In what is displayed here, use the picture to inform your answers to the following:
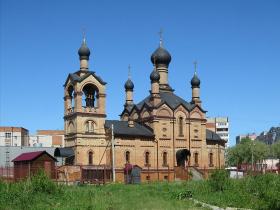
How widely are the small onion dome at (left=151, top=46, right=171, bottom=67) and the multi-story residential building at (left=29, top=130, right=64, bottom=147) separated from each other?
160 feet

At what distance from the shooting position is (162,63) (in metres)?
51.7

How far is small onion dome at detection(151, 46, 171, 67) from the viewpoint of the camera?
51487 mm

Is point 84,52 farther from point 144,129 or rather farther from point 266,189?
point 266,189

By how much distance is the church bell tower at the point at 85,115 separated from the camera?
143ft

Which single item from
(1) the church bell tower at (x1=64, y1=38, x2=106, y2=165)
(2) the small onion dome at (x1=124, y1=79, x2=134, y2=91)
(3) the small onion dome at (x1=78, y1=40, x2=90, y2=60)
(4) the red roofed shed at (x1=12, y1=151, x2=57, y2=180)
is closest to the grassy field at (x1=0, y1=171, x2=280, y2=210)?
(4) the red roofed shed at (x1=12, y1=151, x2=57, y2=180)

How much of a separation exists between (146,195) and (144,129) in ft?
71.2

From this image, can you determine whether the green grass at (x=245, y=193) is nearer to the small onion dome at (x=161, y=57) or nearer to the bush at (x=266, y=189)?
the bush at (x=266, y=189)

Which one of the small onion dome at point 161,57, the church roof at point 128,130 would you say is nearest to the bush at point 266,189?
the church roof at point 128,130

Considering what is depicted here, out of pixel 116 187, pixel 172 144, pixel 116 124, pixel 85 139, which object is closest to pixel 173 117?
pixel 172 144

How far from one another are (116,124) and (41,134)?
56.1 metres

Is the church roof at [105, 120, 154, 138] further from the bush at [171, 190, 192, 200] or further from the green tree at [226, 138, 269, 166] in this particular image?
the green tree at [226, 138, 269, 166]

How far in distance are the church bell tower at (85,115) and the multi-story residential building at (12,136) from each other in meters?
41.1

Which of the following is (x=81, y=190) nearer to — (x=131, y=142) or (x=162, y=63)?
(x=131, y=142)

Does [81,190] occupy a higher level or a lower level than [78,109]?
lower
